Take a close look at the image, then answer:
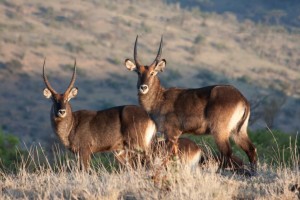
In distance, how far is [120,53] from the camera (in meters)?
56.5

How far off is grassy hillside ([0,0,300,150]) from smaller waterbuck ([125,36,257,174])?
2576 centimetres

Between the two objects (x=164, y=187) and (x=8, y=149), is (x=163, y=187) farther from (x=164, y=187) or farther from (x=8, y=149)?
(x=8, y=149)

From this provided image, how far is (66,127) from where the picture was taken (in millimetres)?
12062

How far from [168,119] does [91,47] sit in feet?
153

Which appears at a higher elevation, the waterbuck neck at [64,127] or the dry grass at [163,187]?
the dry grass at [163,187]

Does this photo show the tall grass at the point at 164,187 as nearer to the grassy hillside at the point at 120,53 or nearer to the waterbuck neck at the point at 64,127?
the waterbuck neck at the point at 64,127

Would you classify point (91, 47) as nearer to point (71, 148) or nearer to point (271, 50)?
point (271, 50)

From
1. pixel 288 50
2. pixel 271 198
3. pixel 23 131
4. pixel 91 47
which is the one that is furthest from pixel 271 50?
pixel 271 198

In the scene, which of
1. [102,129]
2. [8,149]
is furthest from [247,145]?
[8,149]

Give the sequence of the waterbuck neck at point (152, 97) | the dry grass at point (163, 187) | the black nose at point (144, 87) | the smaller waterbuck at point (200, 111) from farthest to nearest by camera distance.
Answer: the waterbuck neck at point (152, 97)
the black nose at point (144, 87)
the smaller waterbuck at point (200, 111)
the dry grass at point (163, 187)

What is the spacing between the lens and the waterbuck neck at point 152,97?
1105cm

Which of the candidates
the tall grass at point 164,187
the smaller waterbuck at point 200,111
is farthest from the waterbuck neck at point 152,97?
the tall grass at point 164,187

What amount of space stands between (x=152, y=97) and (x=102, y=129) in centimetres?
131

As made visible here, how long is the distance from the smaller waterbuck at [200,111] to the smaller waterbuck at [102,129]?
0.67 metres
